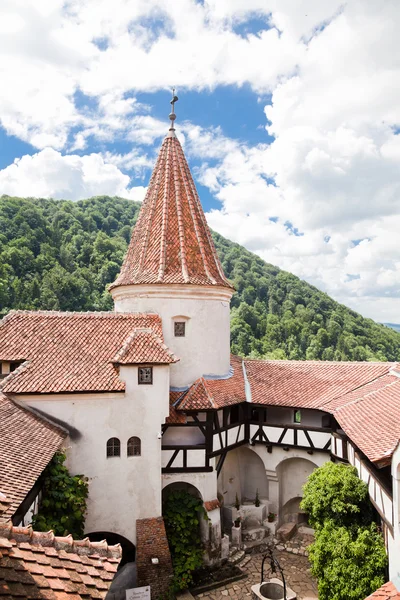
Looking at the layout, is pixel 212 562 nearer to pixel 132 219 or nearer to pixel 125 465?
pixel 125 465

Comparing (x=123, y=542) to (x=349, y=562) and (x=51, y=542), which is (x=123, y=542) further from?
(x=51, y=542)

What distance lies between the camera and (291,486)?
63.9 ft

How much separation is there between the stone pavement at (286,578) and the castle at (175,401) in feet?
4.61

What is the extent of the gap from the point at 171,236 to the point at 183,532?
11797 mm

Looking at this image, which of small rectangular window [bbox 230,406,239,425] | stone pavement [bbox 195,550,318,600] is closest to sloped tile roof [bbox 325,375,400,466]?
small rectangular window [bbox 230,406,239,425]

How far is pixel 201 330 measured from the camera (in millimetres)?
18328

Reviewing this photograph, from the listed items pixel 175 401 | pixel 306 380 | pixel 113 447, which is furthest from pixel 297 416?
pixel 113 447

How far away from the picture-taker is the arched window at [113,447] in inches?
596

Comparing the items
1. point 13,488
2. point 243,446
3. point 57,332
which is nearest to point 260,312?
point 243,446

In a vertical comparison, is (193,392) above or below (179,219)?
below

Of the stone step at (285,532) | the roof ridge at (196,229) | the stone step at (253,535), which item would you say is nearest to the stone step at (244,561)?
the stone step at (253,535)

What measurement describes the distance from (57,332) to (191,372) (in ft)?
18.3

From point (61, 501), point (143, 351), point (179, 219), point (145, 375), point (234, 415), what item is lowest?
point (61, 501)

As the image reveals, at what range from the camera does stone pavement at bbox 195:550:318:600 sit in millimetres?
14773
